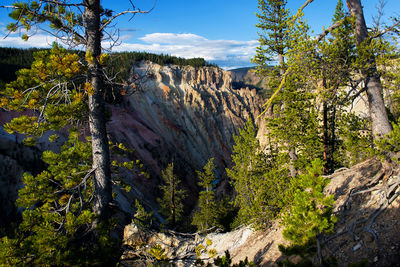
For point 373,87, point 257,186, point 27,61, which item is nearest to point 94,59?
point 373,87

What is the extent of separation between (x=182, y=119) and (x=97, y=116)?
4816 centimetres

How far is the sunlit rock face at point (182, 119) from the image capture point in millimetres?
37781

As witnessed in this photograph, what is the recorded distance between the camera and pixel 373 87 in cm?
580

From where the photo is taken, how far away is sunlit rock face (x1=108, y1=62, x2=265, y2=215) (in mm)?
37781

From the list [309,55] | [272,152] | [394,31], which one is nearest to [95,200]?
[309,55]

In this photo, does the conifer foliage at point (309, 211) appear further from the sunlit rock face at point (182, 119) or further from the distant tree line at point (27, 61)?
the sunlit rock face at point (182, 119)

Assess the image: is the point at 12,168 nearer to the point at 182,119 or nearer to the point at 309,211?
the point at 309,211

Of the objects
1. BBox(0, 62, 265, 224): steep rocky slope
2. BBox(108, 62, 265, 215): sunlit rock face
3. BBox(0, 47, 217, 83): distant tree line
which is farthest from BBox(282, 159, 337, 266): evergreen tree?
BBox(108, 62, 265, 215): sunlit rock face

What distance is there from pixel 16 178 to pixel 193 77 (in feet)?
167

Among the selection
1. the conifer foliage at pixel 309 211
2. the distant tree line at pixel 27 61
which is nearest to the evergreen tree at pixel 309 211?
the conifer foliage at pixel 309 211

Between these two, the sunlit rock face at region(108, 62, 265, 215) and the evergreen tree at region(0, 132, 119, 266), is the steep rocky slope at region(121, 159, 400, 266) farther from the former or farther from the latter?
the sunlit rock face at region(108, 62, 265, 215)

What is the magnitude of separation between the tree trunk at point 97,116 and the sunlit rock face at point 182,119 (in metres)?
27.9

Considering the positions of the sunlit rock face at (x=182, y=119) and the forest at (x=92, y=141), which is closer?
the forest at (x=92, y=141)

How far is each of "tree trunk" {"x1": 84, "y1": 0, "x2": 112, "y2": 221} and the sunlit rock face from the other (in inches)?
1099
